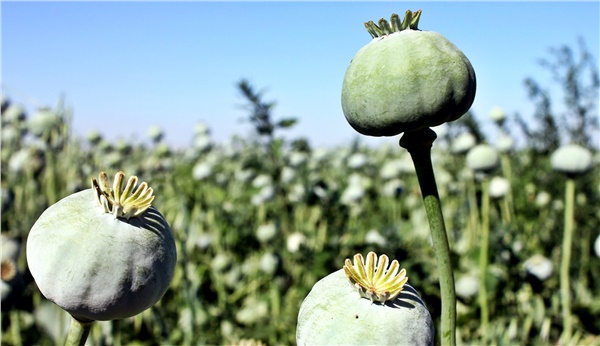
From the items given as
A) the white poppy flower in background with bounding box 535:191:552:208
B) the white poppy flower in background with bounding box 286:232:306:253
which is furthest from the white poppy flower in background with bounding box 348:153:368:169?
the white poppy flower in background with bounding box 286:232:306:253

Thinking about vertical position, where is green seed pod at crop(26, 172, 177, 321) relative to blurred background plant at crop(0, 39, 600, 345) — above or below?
above

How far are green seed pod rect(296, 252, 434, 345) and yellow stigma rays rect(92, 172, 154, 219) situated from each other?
0.20m

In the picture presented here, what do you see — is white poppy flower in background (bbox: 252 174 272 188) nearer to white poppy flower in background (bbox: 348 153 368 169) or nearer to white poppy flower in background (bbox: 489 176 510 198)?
white poppy flower in background (bbox: 348 153 368 169)

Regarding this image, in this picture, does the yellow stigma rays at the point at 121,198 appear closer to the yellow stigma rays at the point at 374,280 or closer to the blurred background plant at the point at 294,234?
the yellow stigma rays at the point at 374,280

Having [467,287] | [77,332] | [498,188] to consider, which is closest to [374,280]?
[77,332]

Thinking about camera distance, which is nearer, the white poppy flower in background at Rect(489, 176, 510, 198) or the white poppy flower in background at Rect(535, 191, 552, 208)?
the white poppy flower in background at Rect(489, 176, 510, 198)

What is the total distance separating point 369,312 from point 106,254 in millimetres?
260

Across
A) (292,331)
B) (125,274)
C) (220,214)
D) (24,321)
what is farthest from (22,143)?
(125,274)

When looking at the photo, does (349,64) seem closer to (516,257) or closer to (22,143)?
(516,257)

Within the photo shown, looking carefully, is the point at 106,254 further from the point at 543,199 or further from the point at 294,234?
the point at 543,199

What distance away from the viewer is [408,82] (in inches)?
24.4

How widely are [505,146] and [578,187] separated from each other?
2.76ft

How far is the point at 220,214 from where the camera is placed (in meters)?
3.93

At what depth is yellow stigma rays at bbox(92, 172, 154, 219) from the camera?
608mm
